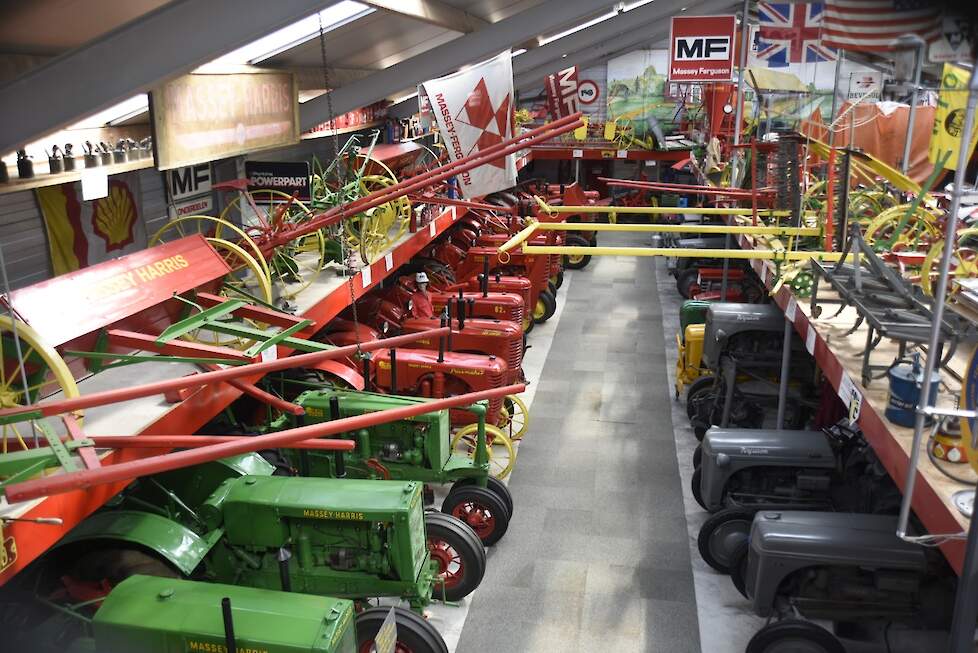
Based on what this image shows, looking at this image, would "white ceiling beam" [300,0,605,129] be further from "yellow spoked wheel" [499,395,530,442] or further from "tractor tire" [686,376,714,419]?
"tractor tire" [686,376,714,419]

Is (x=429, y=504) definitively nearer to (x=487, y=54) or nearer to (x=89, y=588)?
(x=89, y=588)

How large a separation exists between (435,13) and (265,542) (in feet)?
Answer: 17.1

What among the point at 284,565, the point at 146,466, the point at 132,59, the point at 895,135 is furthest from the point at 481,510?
the point at 895,135

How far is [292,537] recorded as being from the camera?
167 inches

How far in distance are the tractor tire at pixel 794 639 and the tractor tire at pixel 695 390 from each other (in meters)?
3.61

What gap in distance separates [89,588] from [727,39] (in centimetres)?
1058

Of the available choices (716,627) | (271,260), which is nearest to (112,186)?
(271,260)

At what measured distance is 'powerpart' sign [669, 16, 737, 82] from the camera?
11203 mm

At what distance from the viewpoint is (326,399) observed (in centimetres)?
560

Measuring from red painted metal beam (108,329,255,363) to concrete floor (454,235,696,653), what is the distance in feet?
7.33

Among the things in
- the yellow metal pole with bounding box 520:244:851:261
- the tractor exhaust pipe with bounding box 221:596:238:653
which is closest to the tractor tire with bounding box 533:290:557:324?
the yellow metal pole with bounding box 520:244:851:261

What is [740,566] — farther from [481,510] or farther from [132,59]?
[132,59]

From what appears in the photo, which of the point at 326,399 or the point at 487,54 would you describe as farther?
the point at 487,54

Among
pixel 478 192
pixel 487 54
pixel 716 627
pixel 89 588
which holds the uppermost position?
pixel 487 54
